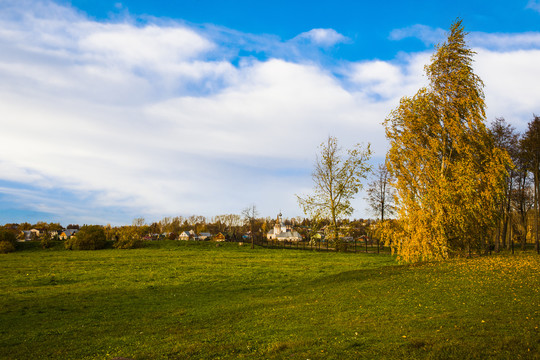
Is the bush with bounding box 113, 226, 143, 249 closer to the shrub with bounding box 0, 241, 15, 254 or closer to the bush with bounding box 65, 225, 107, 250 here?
the bush with bounding box 65, 225, 107, 250

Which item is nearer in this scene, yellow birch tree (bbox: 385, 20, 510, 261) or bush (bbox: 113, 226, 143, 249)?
yellow birch tree (bbox: 385, 20, 510, 261)

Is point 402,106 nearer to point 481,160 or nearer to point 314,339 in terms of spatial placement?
point 481,160

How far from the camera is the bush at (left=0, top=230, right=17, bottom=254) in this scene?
164 feet

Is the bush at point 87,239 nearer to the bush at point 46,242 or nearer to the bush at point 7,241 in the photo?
the bush at point 46,242

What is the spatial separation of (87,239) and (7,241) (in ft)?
36.2

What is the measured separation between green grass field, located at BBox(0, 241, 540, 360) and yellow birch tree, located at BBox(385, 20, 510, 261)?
10.3 ft

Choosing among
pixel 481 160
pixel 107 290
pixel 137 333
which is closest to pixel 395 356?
pixel 137 333

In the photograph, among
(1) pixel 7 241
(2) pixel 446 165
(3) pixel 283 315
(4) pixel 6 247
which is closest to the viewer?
(3) pixel 283 315

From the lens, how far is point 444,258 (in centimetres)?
2784

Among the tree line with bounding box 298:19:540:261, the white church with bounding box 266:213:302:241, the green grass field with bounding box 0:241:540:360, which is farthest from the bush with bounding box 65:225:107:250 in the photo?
the white church with bounding box 266:213:302:241

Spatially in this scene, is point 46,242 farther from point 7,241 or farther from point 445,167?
point 445,167

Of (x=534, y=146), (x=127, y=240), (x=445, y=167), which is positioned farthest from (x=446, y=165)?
(x=127, y=240)

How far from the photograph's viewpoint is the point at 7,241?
5128cm

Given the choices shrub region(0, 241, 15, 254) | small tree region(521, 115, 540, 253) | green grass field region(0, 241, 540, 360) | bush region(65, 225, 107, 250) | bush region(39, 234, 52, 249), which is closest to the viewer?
green grass field region(0, 241, 540, 360)
